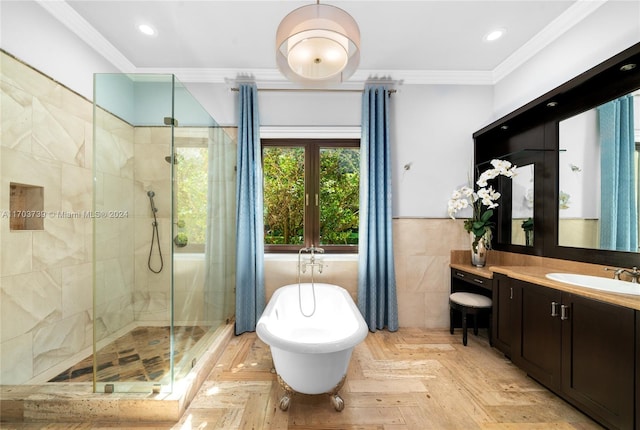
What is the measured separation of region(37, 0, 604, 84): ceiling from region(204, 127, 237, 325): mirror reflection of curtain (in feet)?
2.65

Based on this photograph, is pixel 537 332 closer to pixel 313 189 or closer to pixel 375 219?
pixel 375 219

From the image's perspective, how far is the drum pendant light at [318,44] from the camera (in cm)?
136

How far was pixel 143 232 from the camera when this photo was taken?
1.92 metres

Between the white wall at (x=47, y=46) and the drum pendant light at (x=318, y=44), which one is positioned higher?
the white wall at (x=47, y=46)

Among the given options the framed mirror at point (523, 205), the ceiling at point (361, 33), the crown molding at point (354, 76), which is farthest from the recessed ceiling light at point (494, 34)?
the framed mirror at point (523, 205)

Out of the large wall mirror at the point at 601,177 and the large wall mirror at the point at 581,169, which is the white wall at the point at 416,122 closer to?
the large wall mirror at the point at 581,169

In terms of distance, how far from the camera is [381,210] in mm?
2902

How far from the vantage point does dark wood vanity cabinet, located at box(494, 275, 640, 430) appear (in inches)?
55.2

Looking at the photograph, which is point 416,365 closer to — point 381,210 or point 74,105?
point 381,210

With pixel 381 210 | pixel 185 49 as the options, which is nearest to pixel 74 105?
pixel 185 49

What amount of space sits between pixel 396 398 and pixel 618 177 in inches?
82.7

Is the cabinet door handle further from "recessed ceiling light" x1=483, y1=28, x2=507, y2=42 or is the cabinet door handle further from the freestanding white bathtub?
"recessed ceiling light" x1=483, y1=28, x2=507, y2=42

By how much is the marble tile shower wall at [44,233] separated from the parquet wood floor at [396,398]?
0.55 m

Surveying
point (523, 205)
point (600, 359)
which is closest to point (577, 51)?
point (523, 205)
